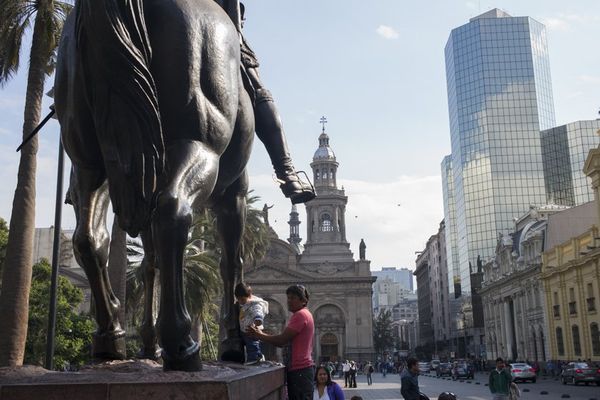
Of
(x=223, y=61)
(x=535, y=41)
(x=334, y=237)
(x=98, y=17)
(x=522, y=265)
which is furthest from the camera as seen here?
(x=535, y=41)

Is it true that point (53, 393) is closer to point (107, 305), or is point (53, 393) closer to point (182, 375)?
point (182, 375)

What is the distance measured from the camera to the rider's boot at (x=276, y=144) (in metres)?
4.67

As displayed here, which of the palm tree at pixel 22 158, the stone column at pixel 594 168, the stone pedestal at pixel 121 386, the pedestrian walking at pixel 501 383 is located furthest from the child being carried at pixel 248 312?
the stone column at pixel 594 168

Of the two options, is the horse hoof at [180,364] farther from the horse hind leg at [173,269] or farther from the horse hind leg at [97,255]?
the horse hind leg at [97,255]

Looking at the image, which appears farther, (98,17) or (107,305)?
(107,305)

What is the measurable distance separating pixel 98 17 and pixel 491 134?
92.0 m

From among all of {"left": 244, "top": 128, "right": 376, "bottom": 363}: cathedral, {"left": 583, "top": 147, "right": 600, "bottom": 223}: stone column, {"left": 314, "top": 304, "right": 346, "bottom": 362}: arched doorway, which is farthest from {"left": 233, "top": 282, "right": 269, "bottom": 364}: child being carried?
{"left": 314, "top": 304, "right": 346, "bottom": 362}: arched doorway

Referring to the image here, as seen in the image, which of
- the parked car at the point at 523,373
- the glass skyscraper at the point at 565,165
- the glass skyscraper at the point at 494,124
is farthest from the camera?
the glass skyscraper at the point at 565,165

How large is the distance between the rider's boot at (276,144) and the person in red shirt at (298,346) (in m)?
0.80

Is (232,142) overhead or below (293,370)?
overhead

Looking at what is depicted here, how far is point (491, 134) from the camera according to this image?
90.8 metres

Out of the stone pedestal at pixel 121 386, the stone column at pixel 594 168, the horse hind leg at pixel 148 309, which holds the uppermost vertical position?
the stone column at pixel 594 168

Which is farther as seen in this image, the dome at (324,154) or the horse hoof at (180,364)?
the dome at (324,154)

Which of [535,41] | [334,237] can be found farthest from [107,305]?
[535,41]
